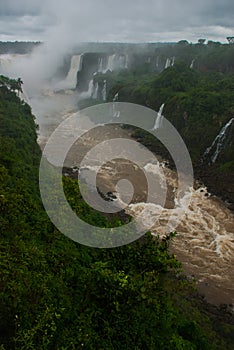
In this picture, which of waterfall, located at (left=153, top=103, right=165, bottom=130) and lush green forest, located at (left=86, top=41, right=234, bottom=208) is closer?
lush green forest, located at (left=86, top=41, right=234, bottom=208)

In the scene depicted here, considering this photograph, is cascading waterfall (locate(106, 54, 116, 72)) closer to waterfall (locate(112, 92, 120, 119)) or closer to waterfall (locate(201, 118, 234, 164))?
waterfall (locate(112, 92, 120, 119))

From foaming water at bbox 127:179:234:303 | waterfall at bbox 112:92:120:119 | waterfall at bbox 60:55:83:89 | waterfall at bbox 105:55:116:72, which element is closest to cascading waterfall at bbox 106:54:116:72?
waterfall at bbox 105:55:116:72

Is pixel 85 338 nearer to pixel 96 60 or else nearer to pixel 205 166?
pixel 205 166

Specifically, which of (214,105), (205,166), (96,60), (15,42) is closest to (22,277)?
(205,166)

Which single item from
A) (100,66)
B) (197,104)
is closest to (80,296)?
(197,104)

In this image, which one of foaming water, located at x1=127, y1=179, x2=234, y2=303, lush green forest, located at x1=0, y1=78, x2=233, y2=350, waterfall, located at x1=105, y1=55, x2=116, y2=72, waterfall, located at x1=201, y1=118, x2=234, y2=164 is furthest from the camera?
waterfall, located at x1=105, y1=55, x2=116, y2=72

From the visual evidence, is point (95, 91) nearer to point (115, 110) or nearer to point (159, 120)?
point (115, 110)

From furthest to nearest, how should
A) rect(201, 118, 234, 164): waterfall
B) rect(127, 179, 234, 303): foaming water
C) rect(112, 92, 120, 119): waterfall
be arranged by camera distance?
rect(112, 92, 120, 119): waterfall → rect(201, 118, 234, 164): waterfall → rect(127, 179, 234, 303): foaming water
